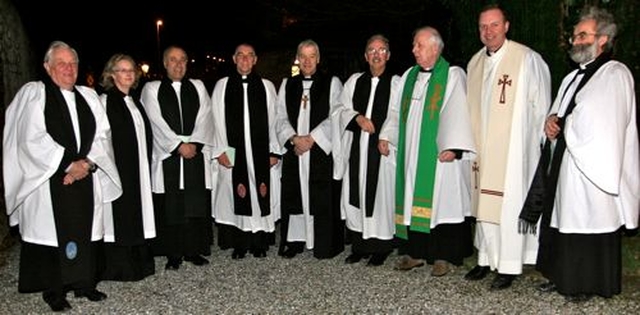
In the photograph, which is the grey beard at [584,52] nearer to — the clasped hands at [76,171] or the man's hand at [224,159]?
the man's hand at [224,159]

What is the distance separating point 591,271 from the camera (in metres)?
4.98

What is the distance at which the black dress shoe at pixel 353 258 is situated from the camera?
6395 mm

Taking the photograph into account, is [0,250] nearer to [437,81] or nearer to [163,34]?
[437,81]

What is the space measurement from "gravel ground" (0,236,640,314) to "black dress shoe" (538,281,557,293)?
0.06 metres

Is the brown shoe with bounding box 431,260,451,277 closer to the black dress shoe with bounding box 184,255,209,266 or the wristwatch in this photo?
the black dress shoe with bounding box 184,255,209,266

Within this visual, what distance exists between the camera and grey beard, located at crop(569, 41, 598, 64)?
4922 mm

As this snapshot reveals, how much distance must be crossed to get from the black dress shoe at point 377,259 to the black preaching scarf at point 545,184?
58.6 inches

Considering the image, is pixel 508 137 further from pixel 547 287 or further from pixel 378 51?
pixel 378 51

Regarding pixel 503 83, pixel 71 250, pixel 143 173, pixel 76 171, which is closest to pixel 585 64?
pixel 503 83

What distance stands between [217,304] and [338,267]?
4.65ft

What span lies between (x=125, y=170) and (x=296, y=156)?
176cm

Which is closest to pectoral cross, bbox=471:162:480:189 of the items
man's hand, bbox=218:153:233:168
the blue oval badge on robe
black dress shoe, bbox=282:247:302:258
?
black dress shoe, bbox=282:247:302:258

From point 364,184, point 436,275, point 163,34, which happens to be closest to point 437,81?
point 364,184

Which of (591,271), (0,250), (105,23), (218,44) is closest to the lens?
(591,271)
